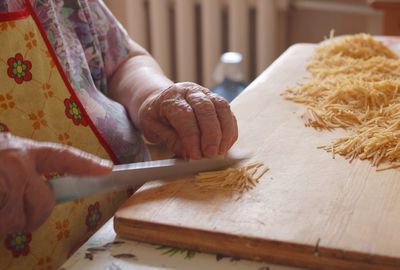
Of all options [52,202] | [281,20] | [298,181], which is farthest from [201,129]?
[281,20]

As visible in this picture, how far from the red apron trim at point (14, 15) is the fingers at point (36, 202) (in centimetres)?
32

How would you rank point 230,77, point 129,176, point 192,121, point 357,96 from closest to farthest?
1. point 129,176
2. point 192,121
3. point 357,96
4. point 230,77

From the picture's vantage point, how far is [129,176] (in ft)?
2.43

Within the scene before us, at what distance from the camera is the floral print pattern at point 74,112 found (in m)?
0.90

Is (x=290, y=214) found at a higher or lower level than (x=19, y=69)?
lower

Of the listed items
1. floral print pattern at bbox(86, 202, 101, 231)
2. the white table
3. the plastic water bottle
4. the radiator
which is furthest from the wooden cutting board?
the radiator

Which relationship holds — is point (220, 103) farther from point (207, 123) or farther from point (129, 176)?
point (129, 176)

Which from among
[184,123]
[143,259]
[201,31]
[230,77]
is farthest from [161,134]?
[201,31]

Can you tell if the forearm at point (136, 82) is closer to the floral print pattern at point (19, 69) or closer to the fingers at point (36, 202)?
the floral print pattern at point (19, 69)

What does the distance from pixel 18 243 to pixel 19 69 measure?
0.24 meters

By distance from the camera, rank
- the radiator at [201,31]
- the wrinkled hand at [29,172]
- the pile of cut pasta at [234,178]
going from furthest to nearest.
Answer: the radiator at [201,31] → the pile of cut pasta at [234,178] → the wrinkled hand at [29,172]

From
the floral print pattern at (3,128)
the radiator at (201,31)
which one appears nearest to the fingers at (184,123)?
the floral print pattern at (3,128)

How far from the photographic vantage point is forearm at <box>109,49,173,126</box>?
103 centimetres

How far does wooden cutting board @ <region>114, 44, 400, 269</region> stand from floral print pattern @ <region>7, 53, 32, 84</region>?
244 millimetres
